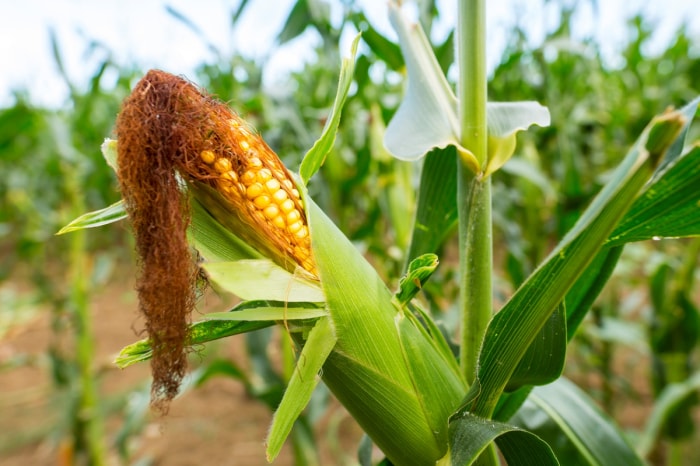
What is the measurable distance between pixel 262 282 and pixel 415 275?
0.12 metres

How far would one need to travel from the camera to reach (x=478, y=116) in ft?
1.46

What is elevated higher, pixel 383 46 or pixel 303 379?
pixel 383 46

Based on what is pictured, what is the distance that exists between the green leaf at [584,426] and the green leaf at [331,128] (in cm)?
40

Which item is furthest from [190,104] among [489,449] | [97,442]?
[97,442]

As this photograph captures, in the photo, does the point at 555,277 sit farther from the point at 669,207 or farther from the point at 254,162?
the point at 254,162

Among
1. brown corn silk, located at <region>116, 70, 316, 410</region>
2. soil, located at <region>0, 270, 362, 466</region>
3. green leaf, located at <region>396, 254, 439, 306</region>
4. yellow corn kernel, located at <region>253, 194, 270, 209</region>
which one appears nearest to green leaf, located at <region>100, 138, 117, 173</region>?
brown corn silk, located at <region>116, 70, 316, 410</region>

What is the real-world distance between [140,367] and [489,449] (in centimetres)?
317

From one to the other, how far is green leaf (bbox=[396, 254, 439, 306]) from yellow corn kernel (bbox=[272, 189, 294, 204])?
0.37 feet

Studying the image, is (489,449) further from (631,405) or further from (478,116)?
(631,405)

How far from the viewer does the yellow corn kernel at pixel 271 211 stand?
0.40m

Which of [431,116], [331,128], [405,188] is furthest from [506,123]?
[405,188]

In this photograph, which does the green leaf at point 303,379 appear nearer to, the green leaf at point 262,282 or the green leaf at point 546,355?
the green leaf at point 262,282

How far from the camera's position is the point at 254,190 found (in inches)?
15.6

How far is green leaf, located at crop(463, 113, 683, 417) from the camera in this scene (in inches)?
11.8
